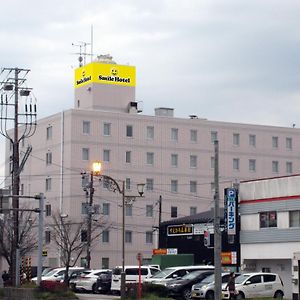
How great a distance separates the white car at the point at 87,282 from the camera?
2190 inches

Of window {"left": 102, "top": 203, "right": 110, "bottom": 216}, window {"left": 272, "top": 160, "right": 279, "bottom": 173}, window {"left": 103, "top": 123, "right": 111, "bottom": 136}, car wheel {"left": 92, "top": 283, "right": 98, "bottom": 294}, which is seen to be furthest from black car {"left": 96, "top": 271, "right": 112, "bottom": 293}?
window {"left": 272, "top": 160, "right": 279, "bottom": 173}

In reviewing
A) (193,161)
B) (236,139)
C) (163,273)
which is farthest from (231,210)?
(236,139)

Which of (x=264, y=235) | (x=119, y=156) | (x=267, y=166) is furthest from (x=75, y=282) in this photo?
(x=267, y=166)

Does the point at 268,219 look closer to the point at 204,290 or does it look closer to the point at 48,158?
the point at 204,290

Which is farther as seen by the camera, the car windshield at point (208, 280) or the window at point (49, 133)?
the window at point (49, 133)

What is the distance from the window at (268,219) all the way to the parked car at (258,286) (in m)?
7.99

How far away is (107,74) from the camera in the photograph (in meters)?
104

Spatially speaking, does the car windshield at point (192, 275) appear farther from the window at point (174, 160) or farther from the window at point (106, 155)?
the window at point (174, 160)

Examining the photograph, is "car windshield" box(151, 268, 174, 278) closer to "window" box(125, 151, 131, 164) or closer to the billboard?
the billboard

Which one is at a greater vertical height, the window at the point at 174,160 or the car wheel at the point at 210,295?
the window at the point at 174,160

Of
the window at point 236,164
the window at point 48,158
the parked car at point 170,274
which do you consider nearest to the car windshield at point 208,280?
the parked car at point 170,274

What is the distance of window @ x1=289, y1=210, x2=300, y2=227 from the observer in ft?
171

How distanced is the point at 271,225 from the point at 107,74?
177 feet

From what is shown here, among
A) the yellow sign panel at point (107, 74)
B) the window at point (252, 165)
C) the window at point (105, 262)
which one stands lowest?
the window at point (105, 262)
